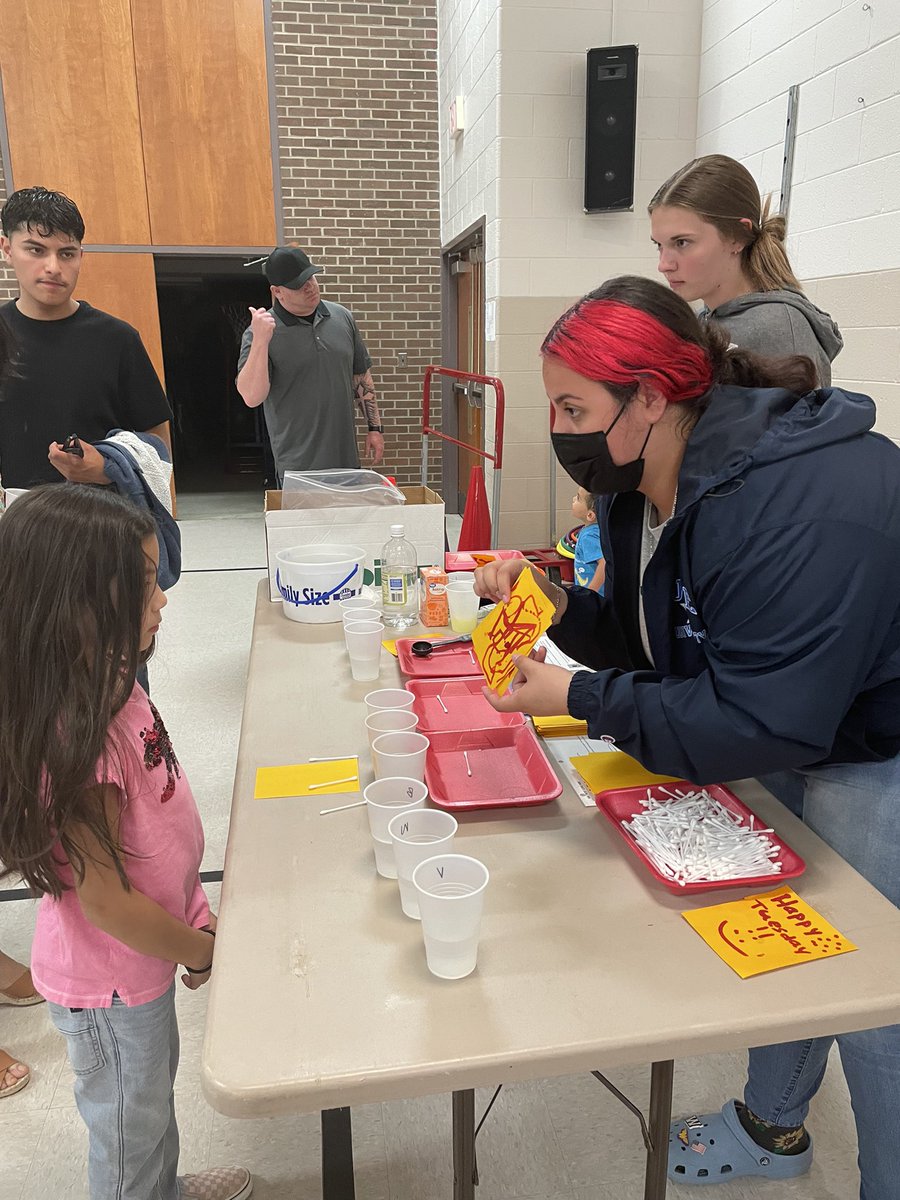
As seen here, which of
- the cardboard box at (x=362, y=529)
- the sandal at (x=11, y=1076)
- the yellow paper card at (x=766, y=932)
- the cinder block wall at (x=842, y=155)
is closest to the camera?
the yellow paper card at (x=766, y=932)

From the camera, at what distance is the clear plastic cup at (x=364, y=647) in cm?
184

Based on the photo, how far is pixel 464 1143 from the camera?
124cm

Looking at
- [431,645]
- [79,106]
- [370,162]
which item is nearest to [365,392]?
[431,645]

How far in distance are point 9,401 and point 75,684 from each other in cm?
160

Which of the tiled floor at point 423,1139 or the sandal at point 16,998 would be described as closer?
the tiled floor at point 423,1139

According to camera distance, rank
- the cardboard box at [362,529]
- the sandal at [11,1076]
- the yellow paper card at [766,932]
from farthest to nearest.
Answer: the cardboard box at [362,529], the sandal at [11,1076], the yellow paper card at [766,932]

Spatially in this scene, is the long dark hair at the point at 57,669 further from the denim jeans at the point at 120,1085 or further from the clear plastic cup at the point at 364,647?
the clear plastic cup at the point at 364,647

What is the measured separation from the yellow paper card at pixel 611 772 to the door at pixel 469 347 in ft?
14.2

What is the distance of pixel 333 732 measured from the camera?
162cm

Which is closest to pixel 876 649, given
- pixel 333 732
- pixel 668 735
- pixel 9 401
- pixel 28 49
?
pixel 668 735

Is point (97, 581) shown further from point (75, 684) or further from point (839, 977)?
point (839, 977)

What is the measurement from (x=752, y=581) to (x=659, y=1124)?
35.0 inches

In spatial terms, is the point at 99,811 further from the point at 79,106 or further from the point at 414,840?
the point at 79,106

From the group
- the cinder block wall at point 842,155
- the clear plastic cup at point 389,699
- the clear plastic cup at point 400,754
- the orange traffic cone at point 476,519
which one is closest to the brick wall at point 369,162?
the orange traffic cone at point 476,519
